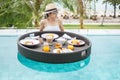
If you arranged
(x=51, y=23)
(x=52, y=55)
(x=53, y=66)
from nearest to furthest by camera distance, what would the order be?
1. (x=52, y=55)
2. (x=53, y=66)
3. (x=51, y=23)

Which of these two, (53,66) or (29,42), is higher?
(29,42)

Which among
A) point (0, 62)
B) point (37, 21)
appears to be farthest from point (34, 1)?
point (0, 62)

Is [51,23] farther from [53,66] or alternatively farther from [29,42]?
[53,66]

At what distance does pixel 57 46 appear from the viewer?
409 cm

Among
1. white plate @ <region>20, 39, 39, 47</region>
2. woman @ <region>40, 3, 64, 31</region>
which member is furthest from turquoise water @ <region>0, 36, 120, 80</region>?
woman @ <region>40, 3, 64, 31</region>

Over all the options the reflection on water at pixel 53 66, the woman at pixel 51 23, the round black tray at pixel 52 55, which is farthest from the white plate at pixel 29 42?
the woman at pixel 51 23

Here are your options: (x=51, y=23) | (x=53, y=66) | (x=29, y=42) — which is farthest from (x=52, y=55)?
(x=51, y=23)

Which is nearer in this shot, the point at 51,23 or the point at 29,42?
the point at 29,42

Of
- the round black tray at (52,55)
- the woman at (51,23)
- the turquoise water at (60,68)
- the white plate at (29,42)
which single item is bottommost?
the turquoise water at (60,68)

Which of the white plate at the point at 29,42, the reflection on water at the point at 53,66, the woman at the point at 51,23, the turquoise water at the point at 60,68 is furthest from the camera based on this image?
the woman at the point at 51,23

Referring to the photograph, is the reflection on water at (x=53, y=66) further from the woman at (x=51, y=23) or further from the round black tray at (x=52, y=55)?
the woman at (x=51, y=23)

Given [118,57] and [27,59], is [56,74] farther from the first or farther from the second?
[118,57]

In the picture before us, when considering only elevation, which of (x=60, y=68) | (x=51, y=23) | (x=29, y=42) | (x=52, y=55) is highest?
(x=51, y=23)

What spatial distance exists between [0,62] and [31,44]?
2.31 ft
